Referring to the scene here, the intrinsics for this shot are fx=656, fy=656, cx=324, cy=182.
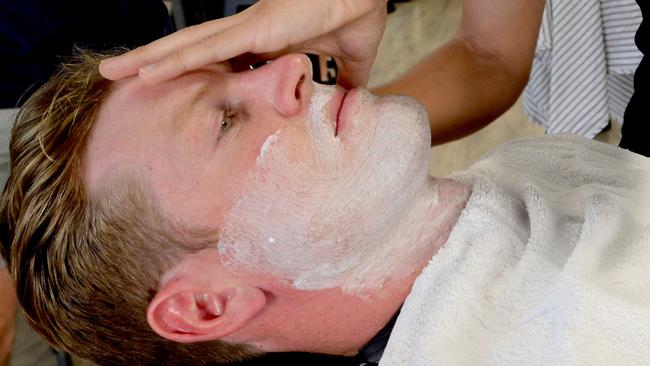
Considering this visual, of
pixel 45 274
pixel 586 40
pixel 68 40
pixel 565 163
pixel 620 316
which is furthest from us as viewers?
pixel 586 40

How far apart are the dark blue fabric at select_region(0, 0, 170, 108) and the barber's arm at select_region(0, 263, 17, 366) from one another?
39 cm

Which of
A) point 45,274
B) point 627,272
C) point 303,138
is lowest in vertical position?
point 45,274

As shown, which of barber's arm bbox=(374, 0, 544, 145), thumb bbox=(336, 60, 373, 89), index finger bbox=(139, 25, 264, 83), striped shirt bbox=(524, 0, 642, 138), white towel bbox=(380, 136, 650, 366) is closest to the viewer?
white towel bbox=(380, 136, 650, 366)

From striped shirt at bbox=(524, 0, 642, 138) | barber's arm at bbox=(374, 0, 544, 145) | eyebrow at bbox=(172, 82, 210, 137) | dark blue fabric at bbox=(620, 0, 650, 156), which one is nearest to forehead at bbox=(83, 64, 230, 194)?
eyebrow at bbox=(172, 82, 210, 137)

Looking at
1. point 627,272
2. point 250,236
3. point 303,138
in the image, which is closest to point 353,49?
point 303,138

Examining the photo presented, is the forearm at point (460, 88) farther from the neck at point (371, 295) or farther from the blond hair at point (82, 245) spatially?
the blond hair at point (82, 245)

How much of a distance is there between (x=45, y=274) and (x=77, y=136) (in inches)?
8.5

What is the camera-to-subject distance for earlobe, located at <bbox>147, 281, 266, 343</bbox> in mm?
935

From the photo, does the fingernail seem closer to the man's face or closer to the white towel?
the man's face

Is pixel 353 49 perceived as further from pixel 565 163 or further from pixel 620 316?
pixel 620 316

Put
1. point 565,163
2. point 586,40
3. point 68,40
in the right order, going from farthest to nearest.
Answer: point 586,40 < point 68,40 < point 565,163

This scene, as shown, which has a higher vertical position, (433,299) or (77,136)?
(77,136)

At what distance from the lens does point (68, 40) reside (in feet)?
4.67

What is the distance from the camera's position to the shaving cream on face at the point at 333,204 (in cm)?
92
